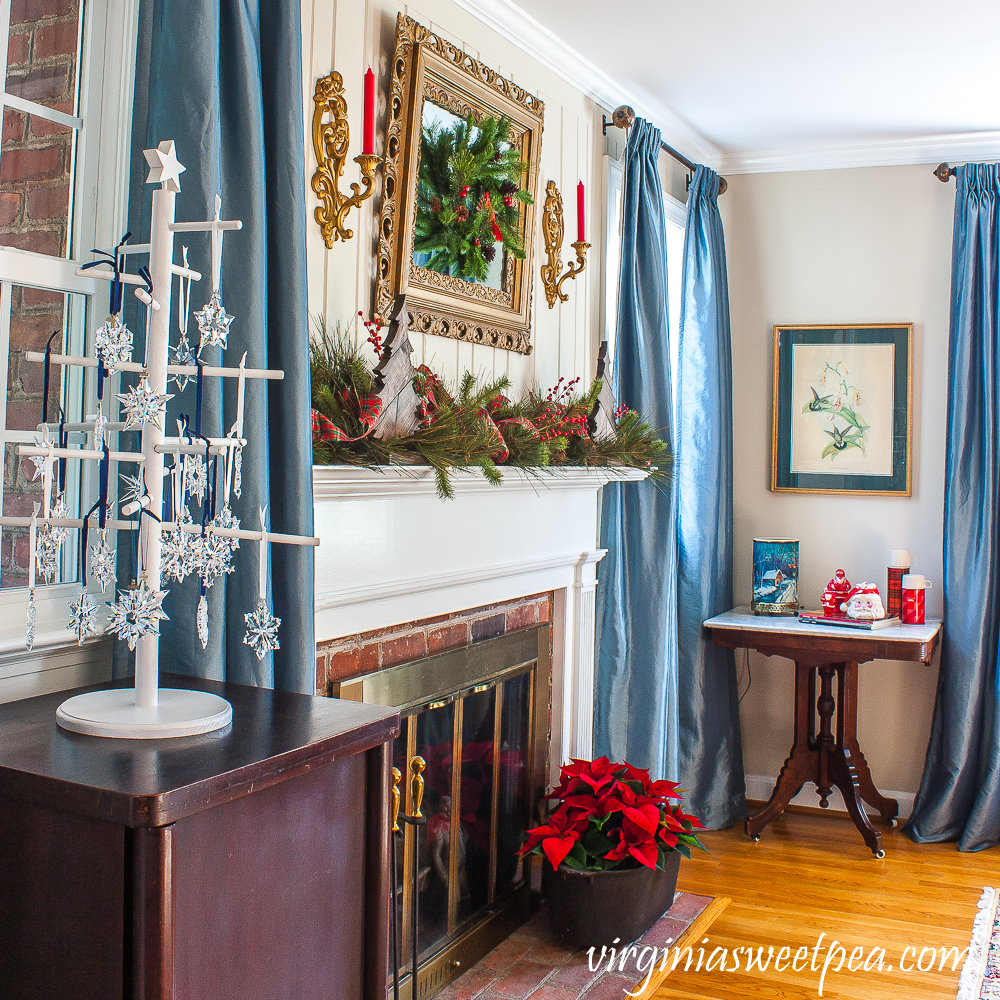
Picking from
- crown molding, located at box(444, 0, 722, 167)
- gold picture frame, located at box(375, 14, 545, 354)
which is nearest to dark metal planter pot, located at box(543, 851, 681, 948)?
gold picture frame, located at box(375, 14, 545, 354)

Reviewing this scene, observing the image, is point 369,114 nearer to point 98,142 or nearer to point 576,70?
point 98,142

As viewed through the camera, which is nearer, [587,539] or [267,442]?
[267,442]

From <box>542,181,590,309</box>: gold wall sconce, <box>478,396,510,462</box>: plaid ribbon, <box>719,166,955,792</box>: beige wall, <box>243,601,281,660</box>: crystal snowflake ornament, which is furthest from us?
<box>719,166,955,792</box>: beige wall

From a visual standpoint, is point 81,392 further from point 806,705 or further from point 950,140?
point 950,140

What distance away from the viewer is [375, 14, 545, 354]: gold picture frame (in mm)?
2309

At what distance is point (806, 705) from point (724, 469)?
3.06 ft

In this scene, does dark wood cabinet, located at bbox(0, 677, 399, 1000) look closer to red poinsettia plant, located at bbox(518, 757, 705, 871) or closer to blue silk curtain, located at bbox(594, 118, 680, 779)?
red poinsettia plant, located at bbox(518, 757, 705, 871)

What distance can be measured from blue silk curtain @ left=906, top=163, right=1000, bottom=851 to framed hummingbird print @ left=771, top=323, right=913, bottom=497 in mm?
233

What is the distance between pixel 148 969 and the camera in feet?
3.25

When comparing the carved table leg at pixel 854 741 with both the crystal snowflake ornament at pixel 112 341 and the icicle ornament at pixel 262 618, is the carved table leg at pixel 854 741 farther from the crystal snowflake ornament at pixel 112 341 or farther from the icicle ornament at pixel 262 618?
the crystal snowflake ornament at pixel 112 341

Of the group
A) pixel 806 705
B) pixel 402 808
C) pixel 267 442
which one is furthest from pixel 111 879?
pixel 806 705

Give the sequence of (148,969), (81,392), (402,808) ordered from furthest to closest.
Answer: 1. (402,808)
2. (81,392)
3. (148,969)

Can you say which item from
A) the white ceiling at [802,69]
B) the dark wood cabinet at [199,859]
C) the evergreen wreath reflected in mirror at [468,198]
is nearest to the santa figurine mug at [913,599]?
the white ceiling at [802,69]

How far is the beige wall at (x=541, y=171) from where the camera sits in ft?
6.97
